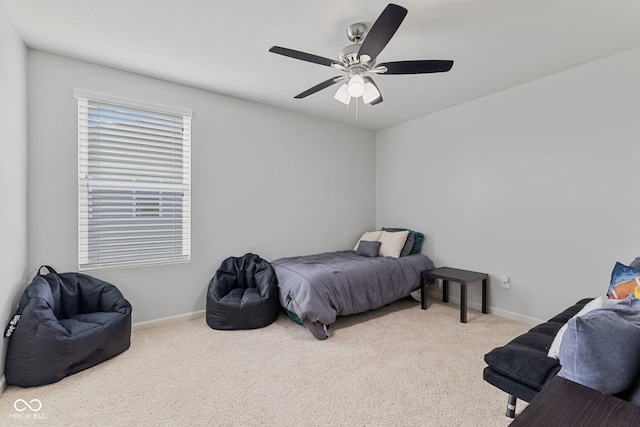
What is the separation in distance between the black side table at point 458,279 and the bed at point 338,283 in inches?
5.4

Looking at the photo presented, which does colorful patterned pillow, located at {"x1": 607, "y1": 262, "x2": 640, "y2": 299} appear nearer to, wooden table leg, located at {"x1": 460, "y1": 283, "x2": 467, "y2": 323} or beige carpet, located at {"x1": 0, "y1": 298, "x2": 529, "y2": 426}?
beige carpet, located at {"x1": 0, "y1": 298, "x2": 529, "y2": 426}

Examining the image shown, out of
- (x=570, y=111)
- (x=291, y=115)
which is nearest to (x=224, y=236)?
(x=291, y=115)

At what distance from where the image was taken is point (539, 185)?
10.1ft

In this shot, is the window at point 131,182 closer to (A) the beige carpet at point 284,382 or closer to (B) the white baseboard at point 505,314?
(A) the beige carpet at point 284,382

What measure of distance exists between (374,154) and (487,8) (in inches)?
119

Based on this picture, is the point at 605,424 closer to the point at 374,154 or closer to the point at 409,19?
the point at 409,19

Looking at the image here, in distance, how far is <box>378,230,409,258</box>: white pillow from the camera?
3922 mm

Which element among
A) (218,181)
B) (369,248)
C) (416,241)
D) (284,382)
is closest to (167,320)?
(218,181)

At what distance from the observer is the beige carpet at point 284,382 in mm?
1756

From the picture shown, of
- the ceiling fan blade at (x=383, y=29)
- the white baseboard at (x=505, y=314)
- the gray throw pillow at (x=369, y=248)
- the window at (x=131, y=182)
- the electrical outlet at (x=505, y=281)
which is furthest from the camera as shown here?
the gray throw pillow at (x=369, y=248)

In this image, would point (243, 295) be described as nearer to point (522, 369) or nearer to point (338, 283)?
point (338, 283)

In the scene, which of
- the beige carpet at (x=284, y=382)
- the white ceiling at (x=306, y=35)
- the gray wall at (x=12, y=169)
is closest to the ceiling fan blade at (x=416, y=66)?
the white ceiling at (x=306, y=35)

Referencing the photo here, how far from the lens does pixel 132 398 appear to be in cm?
193

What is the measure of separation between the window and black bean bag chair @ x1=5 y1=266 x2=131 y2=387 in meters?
0.29
